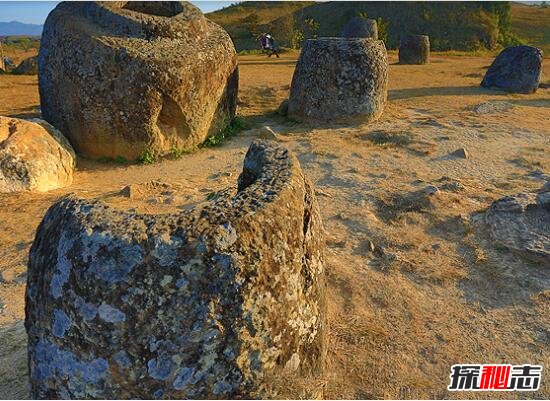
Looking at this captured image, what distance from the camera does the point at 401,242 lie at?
193 inches

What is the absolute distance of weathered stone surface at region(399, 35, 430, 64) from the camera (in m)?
18.2

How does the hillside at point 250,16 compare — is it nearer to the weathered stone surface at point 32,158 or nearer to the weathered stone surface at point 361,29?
the weathered stone surface at point 361,29

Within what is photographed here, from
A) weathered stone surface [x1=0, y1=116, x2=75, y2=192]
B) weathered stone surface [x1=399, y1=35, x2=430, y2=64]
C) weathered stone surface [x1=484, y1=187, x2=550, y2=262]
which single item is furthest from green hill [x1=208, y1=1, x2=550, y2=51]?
weathered stone surface [x1=484, y1=187, x2=550, y2=262]

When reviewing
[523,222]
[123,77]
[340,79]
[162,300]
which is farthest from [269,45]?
[162,300]

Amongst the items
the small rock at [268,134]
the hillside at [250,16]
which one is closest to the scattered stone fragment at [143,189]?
the small rock at [268,134]

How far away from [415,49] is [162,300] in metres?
18.4

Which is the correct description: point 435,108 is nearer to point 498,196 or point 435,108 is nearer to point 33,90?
point 498,196

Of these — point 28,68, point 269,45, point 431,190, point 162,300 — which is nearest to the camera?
point 162,300

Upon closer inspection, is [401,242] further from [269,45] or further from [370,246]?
[269,45]

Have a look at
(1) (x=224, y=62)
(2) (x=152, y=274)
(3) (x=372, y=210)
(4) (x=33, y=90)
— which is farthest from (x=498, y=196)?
(4) (x=33, y=90)

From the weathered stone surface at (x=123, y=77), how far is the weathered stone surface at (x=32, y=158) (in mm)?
604

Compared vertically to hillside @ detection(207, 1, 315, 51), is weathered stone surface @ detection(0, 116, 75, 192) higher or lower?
lower

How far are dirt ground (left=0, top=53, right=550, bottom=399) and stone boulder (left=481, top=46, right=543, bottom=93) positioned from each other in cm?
302

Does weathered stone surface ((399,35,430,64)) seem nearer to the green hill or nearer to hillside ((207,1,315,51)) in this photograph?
the green hill
